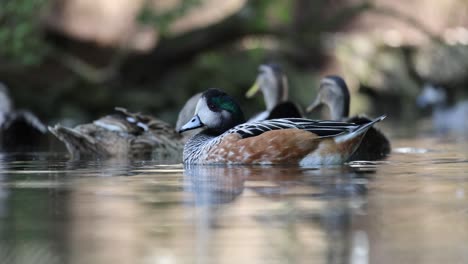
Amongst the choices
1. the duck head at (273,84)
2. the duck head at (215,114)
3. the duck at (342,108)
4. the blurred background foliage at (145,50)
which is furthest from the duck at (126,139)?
the blurred background foliage at (145,50)

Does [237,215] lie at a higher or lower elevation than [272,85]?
lower

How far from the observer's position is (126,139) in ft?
41.8

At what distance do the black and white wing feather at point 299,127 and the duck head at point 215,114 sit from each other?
30.1 inches

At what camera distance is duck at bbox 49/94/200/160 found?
1266 cm

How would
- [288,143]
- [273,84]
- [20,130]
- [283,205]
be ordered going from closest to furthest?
1. [283,205]
2. [288,143]
3. [20,130]
4. [273,84]

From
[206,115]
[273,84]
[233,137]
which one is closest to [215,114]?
[206,115]

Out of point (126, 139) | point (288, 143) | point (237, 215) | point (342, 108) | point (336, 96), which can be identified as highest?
point (336, 96)

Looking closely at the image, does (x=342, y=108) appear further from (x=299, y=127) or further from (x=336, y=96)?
(x=299, y=127)

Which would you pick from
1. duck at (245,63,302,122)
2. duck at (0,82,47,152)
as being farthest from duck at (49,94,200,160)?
duck at (245,63,302,122)

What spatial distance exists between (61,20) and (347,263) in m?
21.5

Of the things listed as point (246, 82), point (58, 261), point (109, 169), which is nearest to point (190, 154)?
point (109, 169)

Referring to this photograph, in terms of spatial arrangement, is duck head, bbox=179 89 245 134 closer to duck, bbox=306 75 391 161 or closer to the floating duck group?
the floating duck group

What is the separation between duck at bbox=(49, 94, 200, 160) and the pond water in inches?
97.2

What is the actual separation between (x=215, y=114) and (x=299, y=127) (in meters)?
1.22
